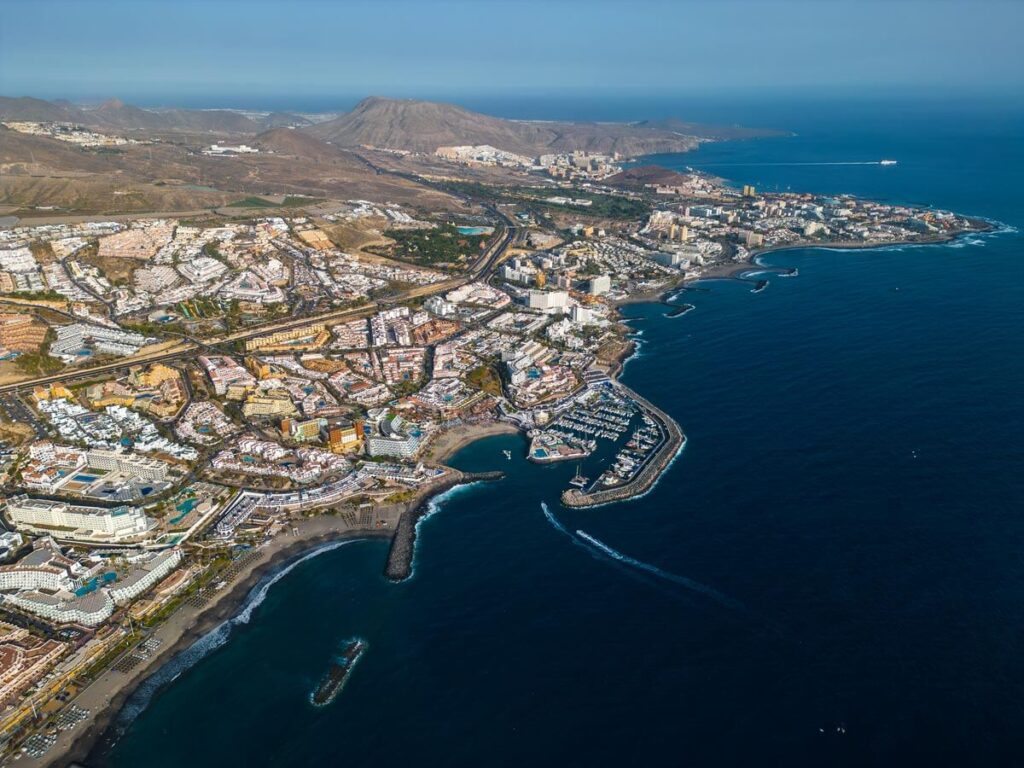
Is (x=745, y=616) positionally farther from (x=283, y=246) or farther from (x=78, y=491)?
(x=283, y=246)

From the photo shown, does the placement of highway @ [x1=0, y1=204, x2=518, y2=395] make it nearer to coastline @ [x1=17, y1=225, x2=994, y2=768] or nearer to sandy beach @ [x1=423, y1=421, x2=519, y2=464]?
sandy beach @ [x1=423, y1=421, x2=519, y2=464]

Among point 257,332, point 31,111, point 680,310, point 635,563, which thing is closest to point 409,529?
point 635,563

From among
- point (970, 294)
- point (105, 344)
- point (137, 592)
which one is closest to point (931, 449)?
point (970, 294)

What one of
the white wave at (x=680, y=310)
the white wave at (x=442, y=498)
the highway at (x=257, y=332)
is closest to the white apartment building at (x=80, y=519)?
the white wave at (x=442, y=498)

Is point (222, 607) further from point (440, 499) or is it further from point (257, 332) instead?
point (257, 332)

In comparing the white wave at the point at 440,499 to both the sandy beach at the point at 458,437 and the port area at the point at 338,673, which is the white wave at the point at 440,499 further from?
the port area at the point at 338,673

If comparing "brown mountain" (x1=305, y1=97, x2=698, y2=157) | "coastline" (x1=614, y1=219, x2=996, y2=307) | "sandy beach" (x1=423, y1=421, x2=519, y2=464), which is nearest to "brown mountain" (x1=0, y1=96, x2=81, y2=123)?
Answer: "brown mountain" (x1=305, y1=97, x2=698, y2=157)
